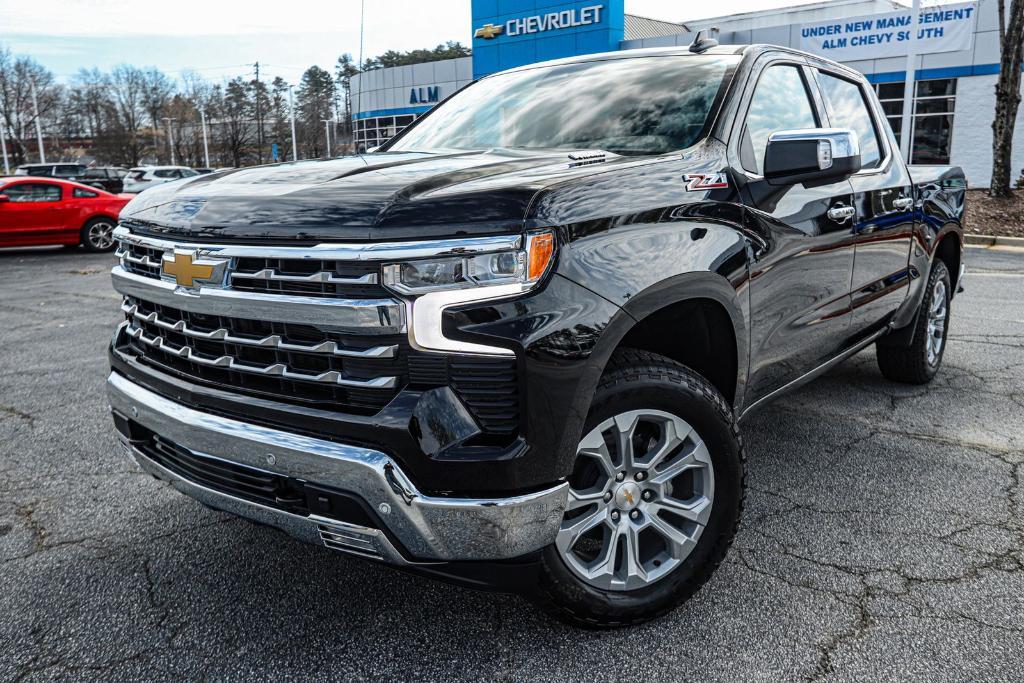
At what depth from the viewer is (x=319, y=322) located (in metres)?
2.14

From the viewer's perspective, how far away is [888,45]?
24.9m

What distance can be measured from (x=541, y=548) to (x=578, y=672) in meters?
0.45

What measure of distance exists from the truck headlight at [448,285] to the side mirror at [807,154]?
4.24 feet

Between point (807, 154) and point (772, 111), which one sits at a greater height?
point (772, 111)

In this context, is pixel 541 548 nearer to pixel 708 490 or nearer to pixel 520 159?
pixel 708 490

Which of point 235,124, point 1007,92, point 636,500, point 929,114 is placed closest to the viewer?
point 636,500

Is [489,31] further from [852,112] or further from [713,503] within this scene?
[713,503]

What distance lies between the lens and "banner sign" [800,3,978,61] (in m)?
→ 23.7

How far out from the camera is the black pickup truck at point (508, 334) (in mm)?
2096

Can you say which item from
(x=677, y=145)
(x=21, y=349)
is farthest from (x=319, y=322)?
(x=21, y=349)

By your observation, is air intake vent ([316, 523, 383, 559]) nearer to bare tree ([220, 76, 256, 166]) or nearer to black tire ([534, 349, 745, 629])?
black tire ([534, 349, 745, 629])

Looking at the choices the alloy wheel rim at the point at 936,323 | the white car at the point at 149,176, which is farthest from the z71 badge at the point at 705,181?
the white car at the point at 149,176

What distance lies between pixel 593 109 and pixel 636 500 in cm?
161

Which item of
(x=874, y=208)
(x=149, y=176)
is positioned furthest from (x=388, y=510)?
(x=149, y=176)
